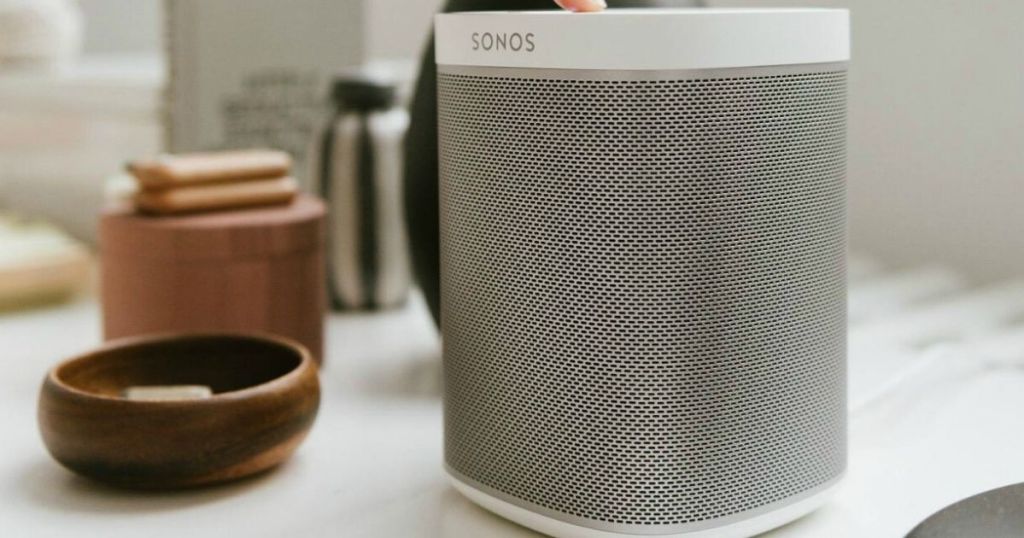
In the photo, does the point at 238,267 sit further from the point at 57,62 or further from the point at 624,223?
the point at 57,62

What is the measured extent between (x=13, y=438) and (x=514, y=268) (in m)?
0.33

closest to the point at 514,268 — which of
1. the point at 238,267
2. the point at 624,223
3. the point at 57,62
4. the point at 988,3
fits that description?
the point at 624,223

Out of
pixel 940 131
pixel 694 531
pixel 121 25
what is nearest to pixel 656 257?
pixel 694 531

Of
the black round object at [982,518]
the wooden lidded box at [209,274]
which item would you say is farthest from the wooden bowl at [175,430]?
the black round object at [982,518]

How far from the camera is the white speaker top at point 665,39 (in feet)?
1.41

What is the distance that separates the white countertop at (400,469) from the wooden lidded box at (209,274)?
2.1 inches

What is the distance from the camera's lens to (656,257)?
1.46 feet

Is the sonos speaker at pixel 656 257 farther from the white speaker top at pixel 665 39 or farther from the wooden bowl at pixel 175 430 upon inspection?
the wooden bowl at pixel 175 430

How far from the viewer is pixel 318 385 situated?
0.57m

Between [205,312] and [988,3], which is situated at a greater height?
[988,3]

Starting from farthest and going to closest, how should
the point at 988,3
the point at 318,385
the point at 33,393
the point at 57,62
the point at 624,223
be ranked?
the point at 57,62
the point at 988,3
the point at 33,393
the point at 318,385
the point at 624,223

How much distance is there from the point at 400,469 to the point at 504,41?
236 mm

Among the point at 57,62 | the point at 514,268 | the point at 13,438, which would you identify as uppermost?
the point at 57,62

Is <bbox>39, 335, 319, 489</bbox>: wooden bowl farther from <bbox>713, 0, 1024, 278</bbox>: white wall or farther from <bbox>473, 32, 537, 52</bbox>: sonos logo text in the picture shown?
<bbox>713, 0, 1024, 278</bbox>: white wall
